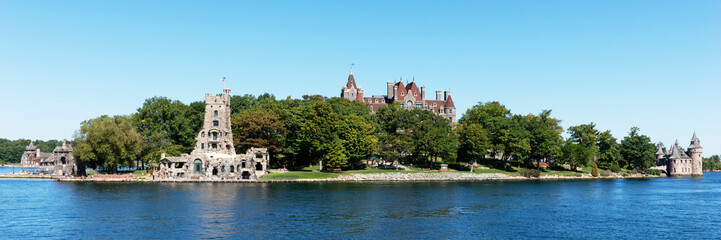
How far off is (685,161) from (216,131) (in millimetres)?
109778

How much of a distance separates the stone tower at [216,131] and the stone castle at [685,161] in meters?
102

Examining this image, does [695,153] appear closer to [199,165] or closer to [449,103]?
[449,103]

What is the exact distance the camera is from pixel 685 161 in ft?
424

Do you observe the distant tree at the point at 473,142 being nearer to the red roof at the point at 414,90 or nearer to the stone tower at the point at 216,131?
the stone tower at the point at 216,131

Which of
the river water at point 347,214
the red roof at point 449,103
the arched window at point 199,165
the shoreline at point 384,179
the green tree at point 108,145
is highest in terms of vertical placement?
the red roof at point 449,103

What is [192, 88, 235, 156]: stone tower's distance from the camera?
9006cm

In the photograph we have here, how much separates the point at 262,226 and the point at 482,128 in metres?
76.2

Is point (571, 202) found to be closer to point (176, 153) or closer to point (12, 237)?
point (12, 237)

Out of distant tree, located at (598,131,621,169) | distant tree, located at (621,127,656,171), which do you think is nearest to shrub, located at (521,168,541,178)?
distant tree, located at (598,131,621,169)

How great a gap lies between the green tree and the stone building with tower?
74.6 m

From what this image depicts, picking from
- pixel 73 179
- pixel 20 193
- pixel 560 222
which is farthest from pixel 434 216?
pixel 73 179

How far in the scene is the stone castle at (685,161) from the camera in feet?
420

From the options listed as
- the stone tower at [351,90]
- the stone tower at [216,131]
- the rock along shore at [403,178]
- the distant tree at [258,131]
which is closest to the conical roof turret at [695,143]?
the rock along shore at [403,178]

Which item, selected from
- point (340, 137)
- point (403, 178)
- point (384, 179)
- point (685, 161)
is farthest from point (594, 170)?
point (340, 137)
